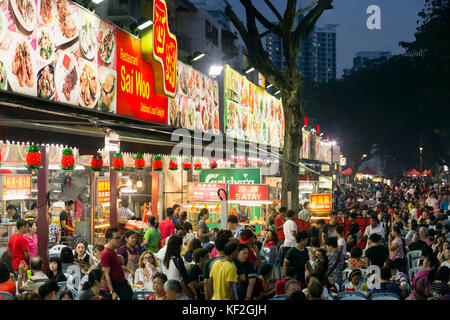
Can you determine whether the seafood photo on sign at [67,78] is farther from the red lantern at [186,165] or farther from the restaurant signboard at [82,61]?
the red lantern at [186,165]

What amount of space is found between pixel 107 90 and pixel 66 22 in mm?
2255

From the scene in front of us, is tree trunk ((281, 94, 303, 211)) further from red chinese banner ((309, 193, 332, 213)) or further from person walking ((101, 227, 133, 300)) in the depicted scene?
person walking ((101, 227, 133, 300))

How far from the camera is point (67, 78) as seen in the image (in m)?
12.2

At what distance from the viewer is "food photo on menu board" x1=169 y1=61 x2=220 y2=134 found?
1820 cm

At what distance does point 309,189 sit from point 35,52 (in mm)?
17710

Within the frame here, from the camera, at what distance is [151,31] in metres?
15.1

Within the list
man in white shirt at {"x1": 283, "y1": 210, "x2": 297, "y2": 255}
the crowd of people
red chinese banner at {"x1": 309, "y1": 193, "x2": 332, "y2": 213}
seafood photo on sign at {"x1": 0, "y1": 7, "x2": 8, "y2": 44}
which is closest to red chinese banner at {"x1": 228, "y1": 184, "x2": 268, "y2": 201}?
red chinese banner at {"x1": 309, "y1": 193, "x2": 332, "y2": 213}

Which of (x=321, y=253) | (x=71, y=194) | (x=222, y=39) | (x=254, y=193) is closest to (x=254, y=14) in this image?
(x=254, y=193)

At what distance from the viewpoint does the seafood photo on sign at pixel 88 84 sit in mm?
12812

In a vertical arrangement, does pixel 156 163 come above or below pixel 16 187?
above

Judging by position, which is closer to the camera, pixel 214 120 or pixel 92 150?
pixel 92 150

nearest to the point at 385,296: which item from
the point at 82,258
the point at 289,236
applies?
the point at 289,236

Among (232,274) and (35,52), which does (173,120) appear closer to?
(35,52)

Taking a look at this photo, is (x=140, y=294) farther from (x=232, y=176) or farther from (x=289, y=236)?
(x=232, y=176)
